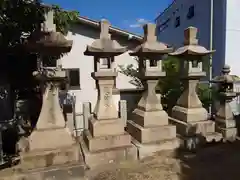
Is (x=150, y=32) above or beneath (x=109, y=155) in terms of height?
above

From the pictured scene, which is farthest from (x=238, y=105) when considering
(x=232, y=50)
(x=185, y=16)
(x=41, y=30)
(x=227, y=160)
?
(x=41, y=30)

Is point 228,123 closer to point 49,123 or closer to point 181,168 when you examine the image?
point 181,168

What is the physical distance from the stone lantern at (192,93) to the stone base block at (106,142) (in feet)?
5.25

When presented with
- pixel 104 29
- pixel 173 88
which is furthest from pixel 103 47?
pixel 173 88

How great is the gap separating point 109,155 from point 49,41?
92.8 inches

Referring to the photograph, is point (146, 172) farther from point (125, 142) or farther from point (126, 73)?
point (126, 73)

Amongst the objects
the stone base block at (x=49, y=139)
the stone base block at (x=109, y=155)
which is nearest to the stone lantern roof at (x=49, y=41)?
the stone base block at (x=49, y=139)

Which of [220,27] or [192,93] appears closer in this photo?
[192,93]

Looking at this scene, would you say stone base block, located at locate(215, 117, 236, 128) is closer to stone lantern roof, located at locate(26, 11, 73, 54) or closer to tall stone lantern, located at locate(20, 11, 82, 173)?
tall stone lantern, located at locate(20, 11, 82, 173)

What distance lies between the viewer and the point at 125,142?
13.5ft

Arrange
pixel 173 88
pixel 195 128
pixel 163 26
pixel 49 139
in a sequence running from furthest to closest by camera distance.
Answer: pixel 163 26 < pixel 173 88 < pixel 195 128 < pixel 49 139

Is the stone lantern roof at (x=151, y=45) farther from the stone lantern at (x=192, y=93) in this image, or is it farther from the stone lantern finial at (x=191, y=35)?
the stone lantern finial at (x=191, y=35)

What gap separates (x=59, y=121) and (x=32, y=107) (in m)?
2.55

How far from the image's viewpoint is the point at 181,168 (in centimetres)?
392
